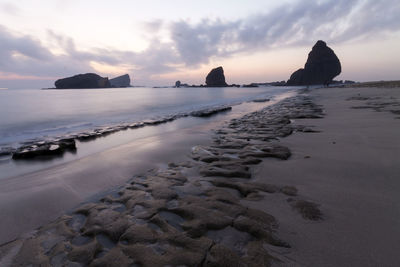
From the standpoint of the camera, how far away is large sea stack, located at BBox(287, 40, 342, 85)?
12725 centimetres

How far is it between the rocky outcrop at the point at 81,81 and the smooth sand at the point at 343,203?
181439 mm

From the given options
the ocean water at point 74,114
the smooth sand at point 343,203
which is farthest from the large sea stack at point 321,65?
the smooth sand at point 343,203

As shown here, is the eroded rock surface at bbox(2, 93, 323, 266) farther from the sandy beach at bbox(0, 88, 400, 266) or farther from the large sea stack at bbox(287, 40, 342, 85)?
the large sea stack at bbox(287, 40, 342, 85)

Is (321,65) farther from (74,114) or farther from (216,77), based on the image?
(74,114)

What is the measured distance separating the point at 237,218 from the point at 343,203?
1305mm

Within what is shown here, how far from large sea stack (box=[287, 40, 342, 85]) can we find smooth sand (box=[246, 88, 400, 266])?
146816 mm

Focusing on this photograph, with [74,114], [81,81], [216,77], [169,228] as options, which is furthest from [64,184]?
[81,81]

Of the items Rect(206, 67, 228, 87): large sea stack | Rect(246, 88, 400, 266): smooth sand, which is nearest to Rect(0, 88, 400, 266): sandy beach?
Rect(246, 88, 400, 266): smooth sand

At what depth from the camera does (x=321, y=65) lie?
424 ft

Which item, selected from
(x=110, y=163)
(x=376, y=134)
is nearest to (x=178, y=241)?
(x=110, y=163)

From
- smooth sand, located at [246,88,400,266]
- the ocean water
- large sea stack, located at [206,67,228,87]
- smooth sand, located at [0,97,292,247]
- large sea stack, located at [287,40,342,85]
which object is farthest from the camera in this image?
large sea stack, located at [206,67,228,87]

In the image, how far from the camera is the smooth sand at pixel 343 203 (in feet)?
5.18

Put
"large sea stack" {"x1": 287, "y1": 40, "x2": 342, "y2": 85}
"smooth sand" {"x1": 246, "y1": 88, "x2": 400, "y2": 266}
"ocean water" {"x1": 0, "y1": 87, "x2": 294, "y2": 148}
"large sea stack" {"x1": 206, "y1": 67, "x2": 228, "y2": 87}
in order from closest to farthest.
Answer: "smooth sand" {"x1": 246, "y1": 88, "x2": 400, "y2": 266}
"ocean water" {"x1": 0, "y1": 87, "x2": 294, "y2": 148}
"large sea stack" {"x1": 287, "y1": 40, "x2": 342, "y2": 85}
"large sea stack" {"x1": 206, "y1": 67, "x2": 228, "y2": 87}

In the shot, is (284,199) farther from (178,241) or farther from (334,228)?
(178,241)
